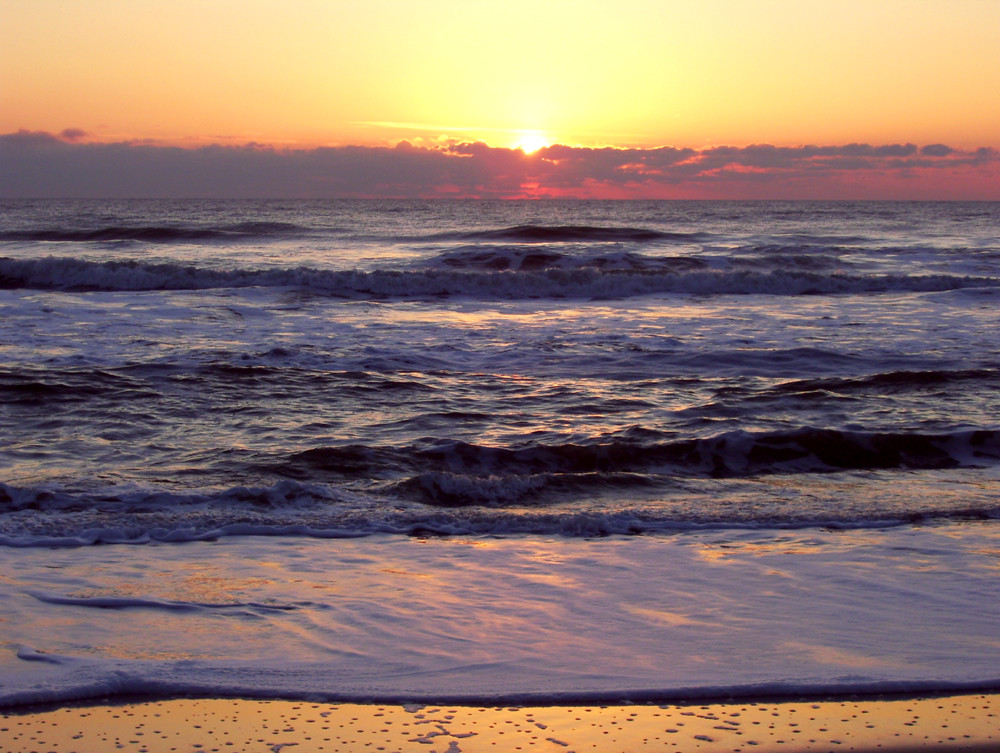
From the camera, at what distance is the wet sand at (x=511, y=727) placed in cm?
253

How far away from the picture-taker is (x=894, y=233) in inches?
1358

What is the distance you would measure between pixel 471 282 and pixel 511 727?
1611cm

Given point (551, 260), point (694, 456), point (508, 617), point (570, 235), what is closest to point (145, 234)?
point (570, 235)

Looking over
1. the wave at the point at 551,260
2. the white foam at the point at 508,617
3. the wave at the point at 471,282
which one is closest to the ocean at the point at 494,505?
the white foam at the point at 508,617

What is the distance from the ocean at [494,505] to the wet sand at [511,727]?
0.10 meters

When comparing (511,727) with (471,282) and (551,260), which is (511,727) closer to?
(471,282)

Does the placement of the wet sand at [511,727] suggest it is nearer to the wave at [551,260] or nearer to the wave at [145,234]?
the wave at [551,260]

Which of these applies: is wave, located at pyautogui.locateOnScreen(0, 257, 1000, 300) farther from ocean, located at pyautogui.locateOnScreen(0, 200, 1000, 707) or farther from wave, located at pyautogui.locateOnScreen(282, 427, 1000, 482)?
wave, located at pyautogui.locateOnScreen(282, 427, 1000, 482)

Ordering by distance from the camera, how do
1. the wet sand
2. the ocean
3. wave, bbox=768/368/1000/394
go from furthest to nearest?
wave, bbox=768/368/1000/394 → the ocean → the wet sand

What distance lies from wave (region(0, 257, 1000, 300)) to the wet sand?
14.9 m

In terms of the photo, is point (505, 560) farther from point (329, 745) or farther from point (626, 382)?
point (626, 382)

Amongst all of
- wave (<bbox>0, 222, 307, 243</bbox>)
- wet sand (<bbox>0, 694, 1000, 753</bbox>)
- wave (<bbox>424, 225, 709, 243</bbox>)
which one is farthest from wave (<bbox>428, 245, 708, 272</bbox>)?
wet sand (<bbox>0, 694, 1000, 753</bbox>)

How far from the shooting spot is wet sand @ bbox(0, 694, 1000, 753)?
253 centimetres

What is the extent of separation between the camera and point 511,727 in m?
2.65
